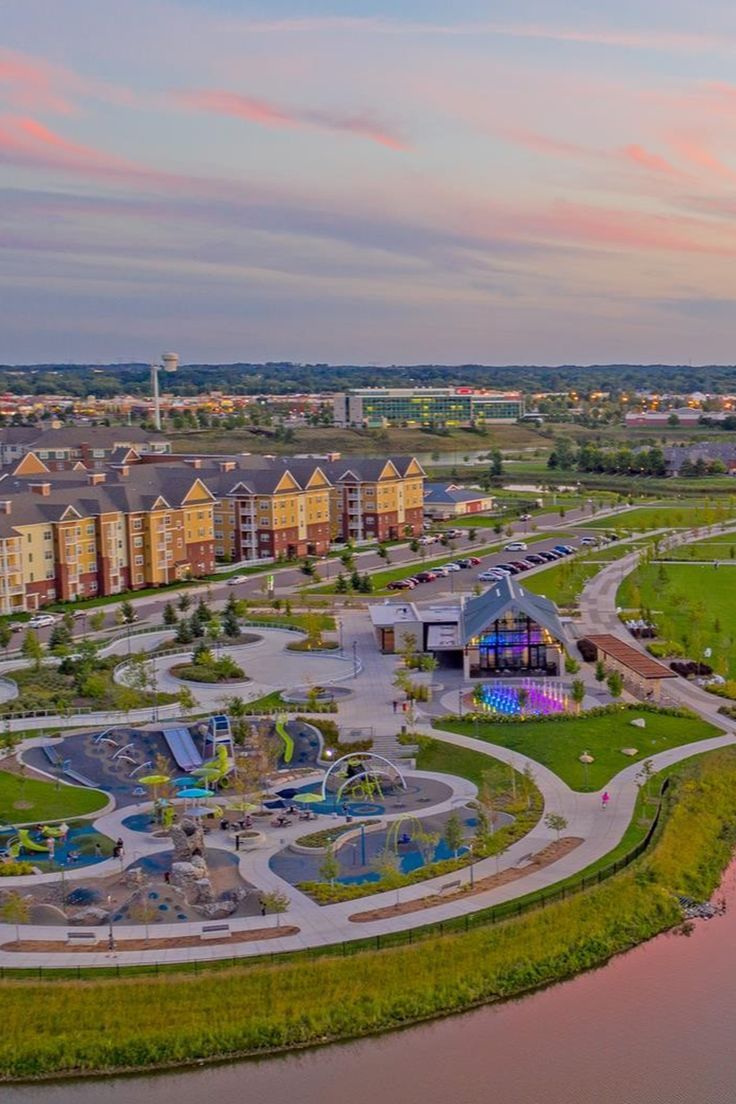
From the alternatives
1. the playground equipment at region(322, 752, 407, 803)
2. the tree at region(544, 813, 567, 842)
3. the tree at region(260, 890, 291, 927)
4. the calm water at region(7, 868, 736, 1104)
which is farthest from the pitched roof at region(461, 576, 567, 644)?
the calm water at region(7, 868, 736, 1104)

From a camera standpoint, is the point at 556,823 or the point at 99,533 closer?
the point at 556,823

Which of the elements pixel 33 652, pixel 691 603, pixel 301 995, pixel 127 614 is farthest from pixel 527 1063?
pixel 691 603

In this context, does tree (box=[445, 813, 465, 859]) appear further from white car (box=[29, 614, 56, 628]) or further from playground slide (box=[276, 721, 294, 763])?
white car (box=[29, 614, 56, 628])

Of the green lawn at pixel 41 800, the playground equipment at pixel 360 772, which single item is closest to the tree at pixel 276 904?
the playground equipment at pixel 360 772

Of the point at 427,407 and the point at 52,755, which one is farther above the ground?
the point at 427,407

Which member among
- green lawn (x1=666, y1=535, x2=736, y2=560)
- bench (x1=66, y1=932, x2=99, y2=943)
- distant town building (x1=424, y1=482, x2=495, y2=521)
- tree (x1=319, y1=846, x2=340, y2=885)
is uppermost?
distant town building (x1=424, y1=482, x2=495, y2=521)

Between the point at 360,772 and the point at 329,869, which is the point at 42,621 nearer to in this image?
the point at 360,772
